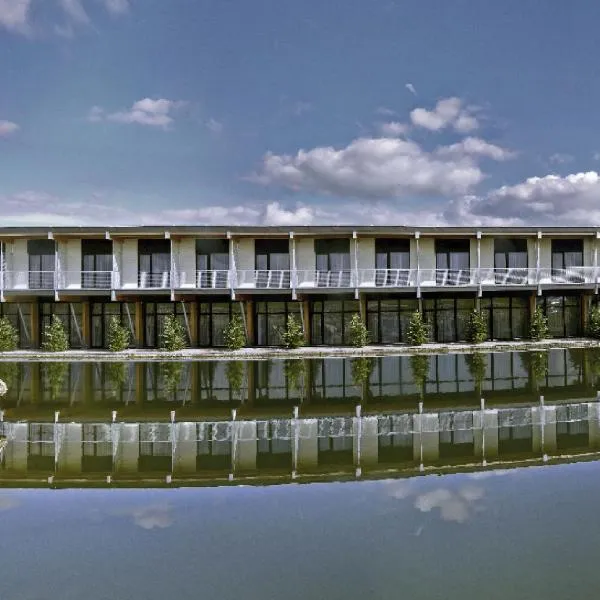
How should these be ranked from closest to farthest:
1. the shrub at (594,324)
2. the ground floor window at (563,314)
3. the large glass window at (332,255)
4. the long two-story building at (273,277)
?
the long two-story building at (273,277) < the large glass window at (332,255) < the shrub at (594,324) < the ground floor window at (563,314)

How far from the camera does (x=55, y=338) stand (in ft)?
83.7

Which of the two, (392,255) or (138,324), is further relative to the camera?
(392,255)

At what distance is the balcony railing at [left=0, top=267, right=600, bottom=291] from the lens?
2669cm

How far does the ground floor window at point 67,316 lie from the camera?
92.5ft

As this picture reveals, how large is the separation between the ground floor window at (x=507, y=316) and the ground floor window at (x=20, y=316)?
23710 mm

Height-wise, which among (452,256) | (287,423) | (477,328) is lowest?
(287,423)

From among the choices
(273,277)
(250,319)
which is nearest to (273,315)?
(250,319)

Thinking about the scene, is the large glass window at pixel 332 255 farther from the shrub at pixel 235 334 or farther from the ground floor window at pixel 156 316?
the ground floor window at pixel 156 316

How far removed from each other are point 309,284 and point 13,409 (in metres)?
15.8

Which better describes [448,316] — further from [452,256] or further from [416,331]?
[416,331]

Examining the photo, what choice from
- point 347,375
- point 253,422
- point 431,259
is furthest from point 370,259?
point 253,422

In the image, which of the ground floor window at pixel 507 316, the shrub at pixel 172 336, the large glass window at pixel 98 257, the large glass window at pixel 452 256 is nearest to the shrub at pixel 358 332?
the large glass window at pixel 452 256

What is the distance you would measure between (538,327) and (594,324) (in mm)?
3153

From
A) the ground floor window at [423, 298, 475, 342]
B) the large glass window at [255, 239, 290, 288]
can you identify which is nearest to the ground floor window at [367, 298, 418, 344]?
the ground floor window at [423, 298, 475, 342]
